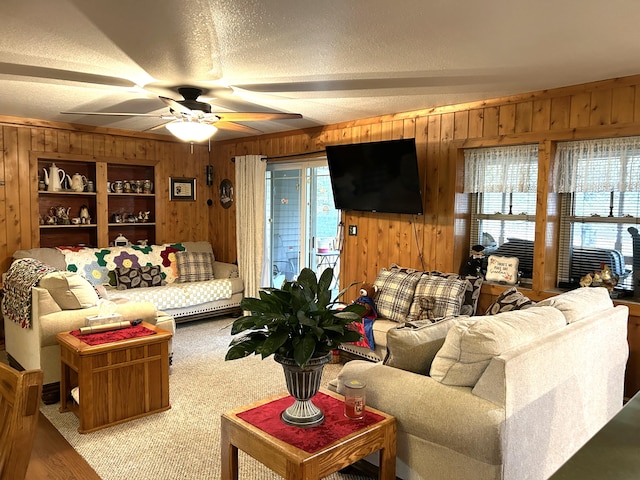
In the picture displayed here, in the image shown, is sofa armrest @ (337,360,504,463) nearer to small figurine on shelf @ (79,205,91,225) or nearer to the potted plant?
the potted plant

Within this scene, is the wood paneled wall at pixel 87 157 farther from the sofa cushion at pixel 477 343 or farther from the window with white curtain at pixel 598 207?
the sofa cushion at pixel 477 343

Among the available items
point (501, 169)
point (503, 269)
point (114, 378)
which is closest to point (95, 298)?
point (114, 378)

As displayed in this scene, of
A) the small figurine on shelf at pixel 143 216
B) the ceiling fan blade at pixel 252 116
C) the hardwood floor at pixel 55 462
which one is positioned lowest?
the hardwood floor at pixel 55 462

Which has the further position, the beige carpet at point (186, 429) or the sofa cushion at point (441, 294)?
the sofa cushion at point (441, 294)

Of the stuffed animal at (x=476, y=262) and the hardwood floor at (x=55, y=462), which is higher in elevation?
the stuffed animal at (x=476, y=262)

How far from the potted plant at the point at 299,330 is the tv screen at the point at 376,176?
8.71 ft

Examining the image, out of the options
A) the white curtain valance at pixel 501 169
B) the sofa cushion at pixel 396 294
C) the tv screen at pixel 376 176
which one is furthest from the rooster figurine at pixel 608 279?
the tv screen at pixel 376 176

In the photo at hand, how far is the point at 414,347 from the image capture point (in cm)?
256

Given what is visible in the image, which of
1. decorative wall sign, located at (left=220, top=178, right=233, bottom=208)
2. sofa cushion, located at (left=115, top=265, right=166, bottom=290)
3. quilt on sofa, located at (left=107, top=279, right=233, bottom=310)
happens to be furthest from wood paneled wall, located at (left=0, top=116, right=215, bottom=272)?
quilt on sofa, located at (left=107, top=279, right=233, bottom=310)

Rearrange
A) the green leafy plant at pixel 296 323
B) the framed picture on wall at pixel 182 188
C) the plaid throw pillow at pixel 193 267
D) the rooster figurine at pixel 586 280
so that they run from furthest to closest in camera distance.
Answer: the framed picture on wall at pixel 182 188 → the plaid throw pillow at pixel 193 267 → the rooster figurine at pixel 586 280 → the green leafy plant at pixel 296 323

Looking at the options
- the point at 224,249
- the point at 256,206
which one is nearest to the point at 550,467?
the point at 256,206

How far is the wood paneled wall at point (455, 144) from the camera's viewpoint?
3.63 m

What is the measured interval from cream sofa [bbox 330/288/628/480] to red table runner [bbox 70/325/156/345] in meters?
1.60

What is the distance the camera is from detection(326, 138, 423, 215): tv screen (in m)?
4.64
